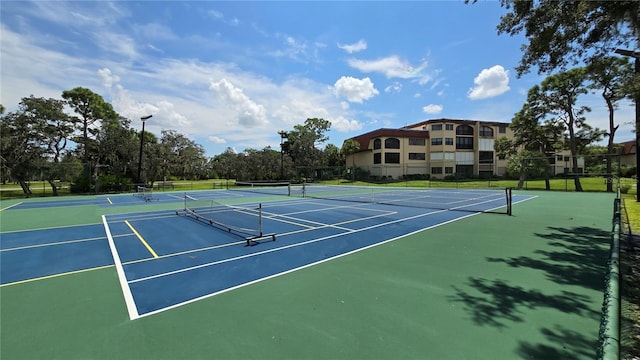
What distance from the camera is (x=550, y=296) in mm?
4711

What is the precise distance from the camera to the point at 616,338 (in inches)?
69.6

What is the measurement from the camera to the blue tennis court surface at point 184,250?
5.48m

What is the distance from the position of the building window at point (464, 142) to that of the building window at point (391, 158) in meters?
11.8

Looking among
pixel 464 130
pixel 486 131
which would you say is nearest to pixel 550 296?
pixel 464 130

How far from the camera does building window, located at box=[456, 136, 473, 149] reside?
179ft

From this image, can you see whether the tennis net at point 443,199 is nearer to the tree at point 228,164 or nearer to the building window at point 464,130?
the tree at point 228,164

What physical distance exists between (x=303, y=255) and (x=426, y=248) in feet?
11.0

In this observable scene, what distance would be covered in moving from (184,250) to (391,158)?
161 feet

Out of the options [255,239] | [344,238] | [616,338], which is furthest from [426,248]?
[616,338]

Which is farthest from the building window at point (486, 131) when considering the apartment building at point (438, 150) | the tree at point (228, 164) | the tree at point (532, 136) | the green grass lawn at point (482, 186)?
the tree at point (228, 164)

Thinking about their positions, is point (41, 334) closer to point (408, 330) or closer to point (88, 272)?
point (88, 272)

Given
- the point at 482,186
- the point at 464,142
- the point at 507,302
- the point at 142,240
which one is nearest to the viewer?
the point at 507,302

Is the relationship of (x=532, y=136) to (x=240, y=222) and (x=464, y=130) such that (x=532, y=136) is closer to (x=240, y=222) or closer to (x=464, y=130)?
(x=464, y=130)

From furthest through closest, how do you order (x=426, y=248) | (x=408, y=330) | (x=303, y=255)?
1. (x=426, y=248)
2. (x=303, y=255)
3. (x=408, y=330)
